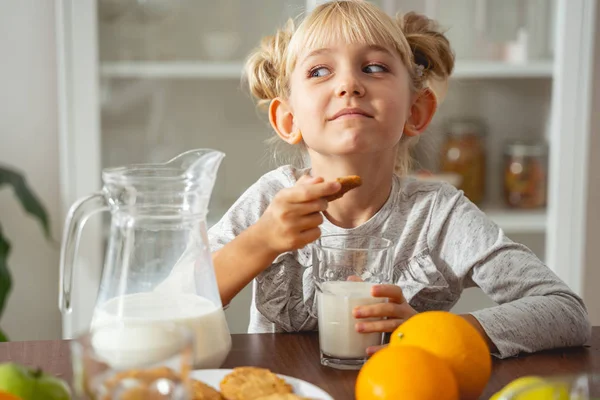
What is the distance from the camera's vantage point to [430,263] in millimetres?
1204

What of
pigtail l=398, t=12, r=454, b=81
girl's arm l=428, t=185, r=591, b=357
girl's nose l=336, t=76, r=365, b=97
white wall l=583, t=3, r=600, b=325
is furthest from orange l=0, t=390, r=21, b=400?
white wall l=583, t=3, r=600, b=325

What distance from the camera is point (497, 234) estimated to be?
118 cm

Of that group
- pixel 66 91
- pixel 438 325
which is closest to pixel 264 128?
pixel 66 91

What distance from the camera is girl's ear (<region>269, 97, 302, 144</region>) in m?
1.36

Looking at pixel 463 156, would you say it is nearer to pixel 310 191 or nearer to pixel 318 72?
pixel 318 72

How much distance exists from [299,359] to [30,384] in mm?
340

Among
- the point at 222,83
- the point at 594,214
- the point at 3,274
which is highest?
the point at 222,83

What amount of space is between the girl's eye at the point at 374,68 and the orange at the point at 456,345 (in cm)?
56

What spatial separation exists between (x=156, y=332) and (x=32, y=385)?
13cm

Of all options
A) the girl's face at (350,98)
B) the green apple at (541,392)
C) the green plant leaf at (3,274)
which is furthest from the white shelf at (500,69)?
the green apple at (541,392)

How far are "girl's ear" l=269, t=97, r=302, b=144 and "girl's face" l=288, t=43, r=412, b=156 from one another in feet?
0.34

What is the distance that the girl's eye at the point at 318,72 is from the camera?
1.21m

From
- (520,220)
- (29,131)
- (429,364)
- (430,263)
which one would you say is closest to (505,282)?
(430,263)

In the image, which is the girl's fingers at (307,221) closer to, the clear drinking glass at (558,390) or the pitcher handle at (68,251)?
the pitcher handle at (68,251)
